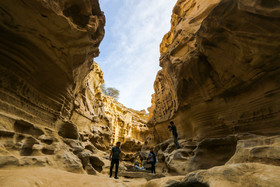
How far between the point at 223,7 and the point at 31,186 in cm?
722

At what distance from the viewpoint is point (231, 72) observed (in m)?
6.23

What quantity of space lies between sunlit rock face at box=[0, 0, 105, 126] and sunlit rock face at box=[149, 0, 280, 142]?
522 centimetres

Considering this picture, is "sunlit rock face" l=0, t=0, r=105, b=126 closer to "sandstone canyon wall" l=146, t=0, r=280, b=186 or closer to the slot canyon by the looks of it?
the slot canyon

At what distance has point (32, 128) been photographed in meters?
5.00

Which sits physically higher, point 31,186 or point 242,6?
point 242,6

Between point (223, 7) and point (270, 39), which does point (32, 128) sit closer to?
point (223, 7)

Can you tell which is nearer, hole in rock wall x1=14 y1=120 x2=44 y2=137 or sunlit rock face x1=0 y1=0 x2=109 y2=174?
sunlit rock face x1=0 y1=0 x2=109 y2=174

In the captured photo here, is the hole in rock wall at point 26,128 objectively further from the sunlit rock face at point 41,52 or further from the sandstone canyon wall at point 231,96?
the sandstone canyon wall at point 231,96

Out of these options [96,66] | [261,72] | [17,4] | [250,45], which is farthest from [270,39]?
[96,66]

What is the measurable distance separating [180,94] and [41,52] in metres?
7.47

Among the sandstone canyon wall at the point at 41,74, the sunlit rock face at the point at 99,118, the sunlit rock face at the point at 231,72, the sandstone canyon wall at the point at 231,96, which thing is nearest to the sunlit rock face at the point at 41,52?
the sandstone canyon wall at the point at 41,74

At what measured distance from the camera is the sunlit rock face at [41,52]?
4129mm

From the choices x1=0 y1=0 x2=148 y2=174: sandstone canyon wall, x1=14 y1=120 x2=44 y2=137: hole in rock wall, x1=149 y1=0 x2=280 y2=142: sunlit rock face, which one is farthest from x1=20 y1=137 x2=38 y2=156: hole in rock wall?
x1=149 y1=0 x2=280 y2=142: sunlit rock face

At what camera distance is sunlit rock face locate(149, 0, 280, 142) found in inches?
186
